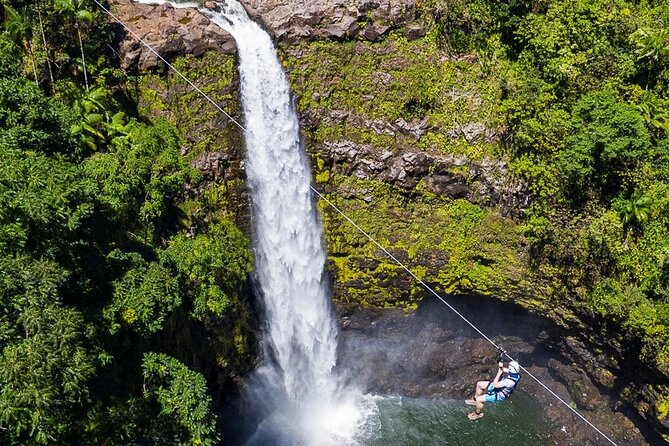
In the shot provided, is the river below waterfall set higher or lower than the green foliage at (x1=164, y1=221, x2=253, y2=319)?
lower

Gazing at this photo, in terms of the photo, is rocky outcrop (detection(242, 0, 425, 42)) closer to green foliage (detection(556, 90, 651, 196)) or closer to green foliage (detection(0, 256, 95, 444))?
green foliage (detection(556, 90, 651, 196))

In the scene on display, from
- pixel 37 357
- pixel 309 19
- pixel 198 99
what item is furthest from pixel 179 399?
pixel 309 19

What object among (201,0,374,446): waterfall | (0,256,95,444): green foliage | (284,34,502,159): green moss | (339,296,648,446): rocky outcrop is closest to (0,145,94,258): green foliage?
(0,256,95,444): green foliage

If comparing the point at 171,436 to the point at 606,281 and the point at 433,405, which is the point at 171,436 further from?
Answer: the point at 606,281

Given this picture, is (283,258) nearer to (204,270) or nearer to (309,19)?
(204,270)

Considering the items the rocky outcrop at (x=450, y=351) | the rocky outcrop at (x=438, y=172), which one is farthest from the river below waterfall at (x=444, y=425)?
the rocky outcrop at (x=438, y=172)

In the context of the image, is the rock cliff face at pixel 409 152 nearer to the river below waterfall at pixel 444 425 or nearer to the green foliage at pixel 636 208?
the river below waterfall at pixel 444 425
